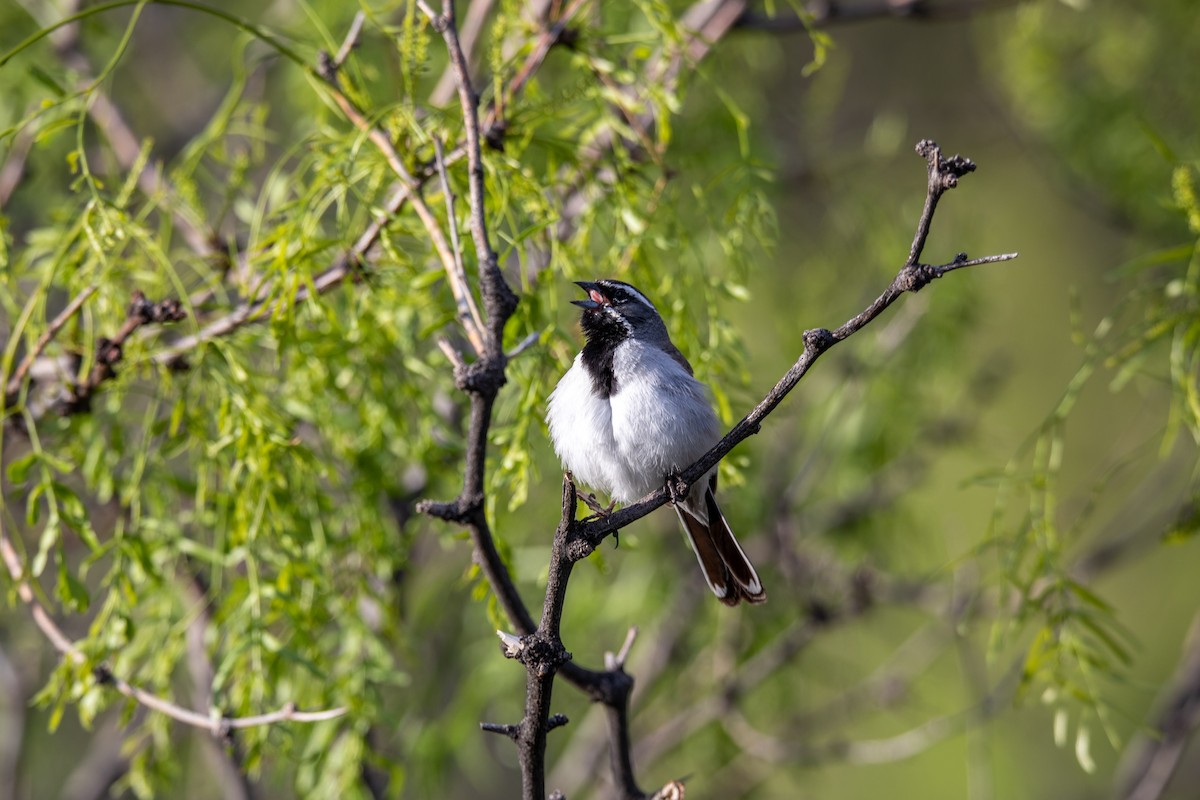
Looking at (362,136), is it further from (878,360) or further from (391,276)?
(878,360)

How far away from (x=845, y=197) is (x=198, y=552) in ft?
13.7

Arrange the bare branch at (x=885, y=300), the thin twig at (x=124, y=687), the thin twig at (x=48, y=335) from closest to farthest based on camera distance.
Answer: the bare branch at (x=885, y=300) < the thin twig at (x=124, y=687) < the thin twig at (x=48, y=335)

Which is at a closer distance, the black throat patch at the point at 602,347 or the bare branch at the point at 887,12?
the black throat patch at the point at 602,347

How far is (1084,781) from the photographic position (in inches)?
324

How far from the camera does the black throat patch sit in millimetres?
3164

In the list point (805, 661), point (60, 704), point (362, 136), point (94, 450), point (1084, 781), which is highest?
point (362, 136)

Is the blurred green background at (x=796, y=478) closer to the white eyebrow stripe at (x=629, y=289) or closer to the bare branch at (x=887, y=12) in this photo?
the bare branch at (x=887, y=12)

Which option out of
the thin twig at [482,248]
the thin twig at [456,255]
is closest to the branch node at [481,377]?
the thin twig at [482,248]

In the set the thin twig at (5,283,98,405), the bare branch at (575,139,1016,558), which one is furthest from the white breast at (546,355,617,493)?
the thin twig at (5,283,98,405)

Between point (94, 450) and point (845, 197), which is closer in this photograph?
point (94, 450)

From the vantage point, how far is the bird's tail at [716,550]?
327 cm

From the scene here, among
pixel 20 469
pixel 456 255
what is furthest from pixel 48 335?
pixel 456 255

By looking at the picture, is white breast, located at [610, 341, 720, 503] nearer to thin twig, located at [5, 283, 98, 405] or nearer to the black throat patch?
the black throat patch

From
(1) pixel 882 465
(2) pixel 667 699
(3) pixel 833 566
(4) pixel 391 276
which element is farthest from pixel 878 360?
(4) pixel 391 276
